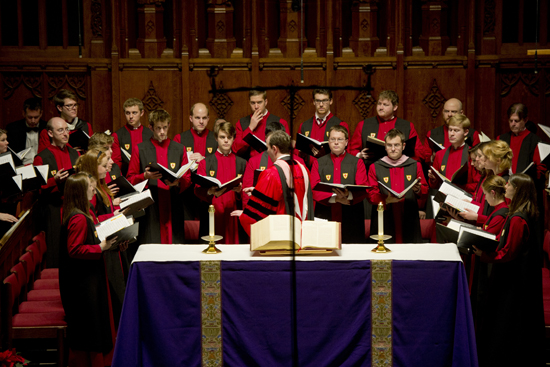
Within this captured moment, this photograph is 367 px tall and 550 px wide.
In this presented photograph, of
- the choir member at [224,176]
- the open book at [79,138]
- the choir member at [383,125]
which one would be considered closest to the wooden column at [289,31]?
the choir member at [383,125]

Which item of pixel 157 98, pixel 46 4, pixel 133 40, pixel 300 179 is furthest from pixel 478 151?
pixel 46 4

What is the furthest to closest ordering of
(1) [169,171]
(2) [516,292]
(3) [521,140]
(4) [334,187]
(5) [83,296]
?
(3) [521,140], (1) [169,171], (4) [334,187], (5) [83,296], (2) [516,292]

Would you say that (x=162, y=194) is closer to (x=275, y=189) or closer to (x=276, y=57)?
(x=275, y=189)

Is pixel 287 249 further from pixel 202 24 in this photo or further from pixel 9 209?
pixel 202 24

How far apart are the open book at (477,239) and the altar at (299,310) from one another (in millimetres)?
135

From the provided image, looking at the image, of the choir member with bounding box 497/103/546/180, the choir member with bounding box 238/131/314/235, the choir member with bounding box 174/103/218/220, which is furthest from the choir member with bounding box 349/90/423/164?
the choir member with bounding box 238/131/314/235

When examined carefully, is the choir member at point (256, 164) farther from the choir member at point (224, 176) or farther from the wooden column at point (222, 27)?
the wooden column at point (222, 27)

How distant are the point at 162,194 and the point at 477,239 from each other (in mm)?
3380

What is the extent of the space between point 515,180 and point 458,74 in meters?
3.99

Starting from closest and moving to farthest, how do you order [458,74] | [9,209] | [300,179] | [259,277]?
[259,277], [300,179], [9,209], [458,74]

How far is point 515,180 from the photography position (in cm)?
447

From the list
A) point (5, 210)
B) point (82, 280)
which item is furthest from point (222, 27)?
point (82, 280)

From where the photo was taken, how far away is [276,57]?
8438 mm

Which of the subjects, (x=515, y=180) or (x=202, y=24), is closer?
(x=515, y=180)
